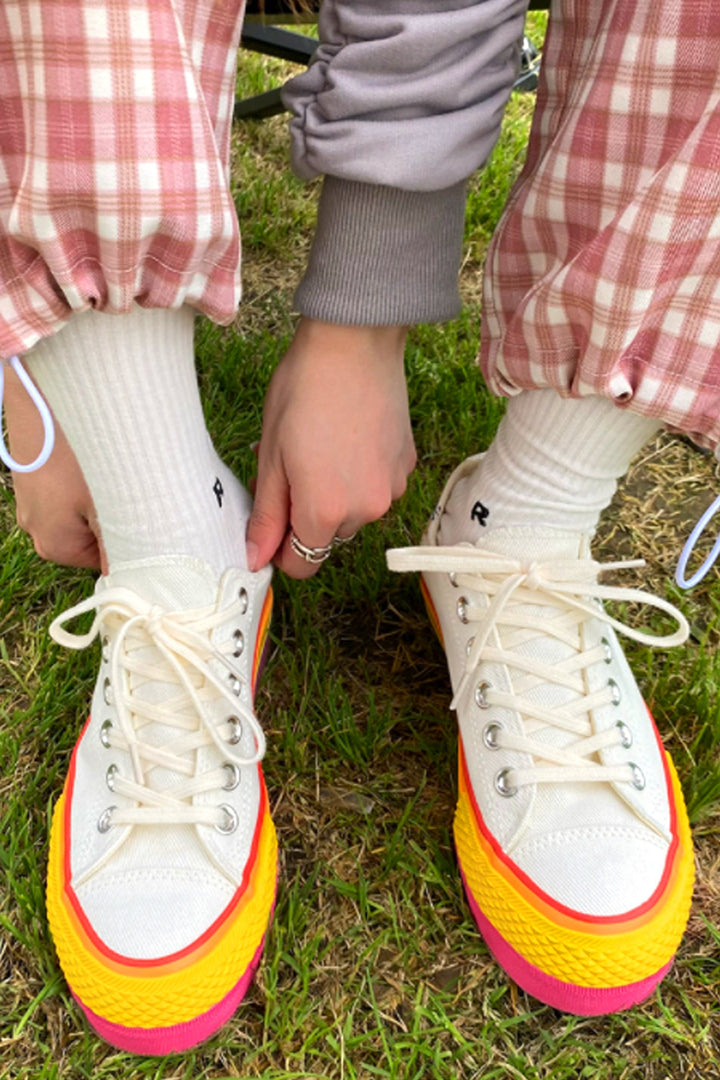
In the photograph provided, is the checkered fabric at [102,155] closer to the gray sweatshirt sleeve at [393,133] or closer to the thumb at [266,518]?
the gray sweatshirt sleeve at [393,133]

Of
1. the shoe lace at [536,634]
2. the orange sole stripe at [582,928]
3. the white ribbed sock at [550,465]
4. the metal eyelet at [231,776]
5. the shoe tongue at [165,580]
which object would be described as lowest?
the orange sole stripe at [582,928]

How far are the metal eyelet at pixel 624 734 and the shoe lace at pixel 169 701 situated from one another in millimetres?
295

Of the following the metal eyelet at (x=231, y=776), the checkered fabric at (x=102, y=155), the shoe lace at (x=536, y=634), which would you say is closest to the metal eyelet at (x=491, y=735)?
the shoe lace at (x=536, y=634)

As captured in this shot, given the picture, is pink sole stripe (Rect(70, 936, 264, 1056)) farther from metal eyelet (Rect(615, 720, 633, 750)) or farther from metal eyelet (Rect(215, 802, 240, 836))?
metal eyelet (Rect(615, 720, 633, 750))

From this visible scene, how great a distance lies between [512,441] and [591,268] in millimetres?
204

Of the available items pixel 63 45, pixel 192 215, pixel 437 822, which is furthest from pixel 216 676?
pixel 63 45

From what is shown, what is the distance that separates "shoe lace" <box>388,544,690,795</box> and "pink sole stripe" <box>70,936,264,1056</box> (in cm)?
28

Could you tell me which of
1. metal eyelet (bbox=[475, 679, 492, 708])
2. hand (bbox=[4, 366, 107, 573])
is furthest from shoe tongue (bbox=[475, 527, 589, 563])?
hand (bbox=[4, 366, 107, 573])

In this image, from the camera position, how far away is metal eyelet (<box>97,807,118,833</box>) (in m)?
0.74

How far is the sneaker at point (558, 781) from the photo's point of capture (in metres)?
0.70

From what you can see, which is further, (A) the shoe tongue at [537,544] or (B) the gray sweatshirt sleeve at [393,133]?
(A) the shoe tongue at [537,544]

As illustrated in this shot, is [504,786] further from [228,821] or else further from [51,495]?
[51,495]

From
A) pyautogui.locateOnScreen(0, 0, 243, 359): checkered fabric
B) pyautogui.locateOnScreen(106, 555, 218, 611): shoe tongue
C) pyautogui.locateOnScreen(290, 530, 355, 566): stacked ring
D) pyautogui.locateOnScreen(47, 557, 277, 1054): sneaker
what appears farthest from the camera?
pyautogui.locateOnScreen(290, 530, 355, 566): stacked ring

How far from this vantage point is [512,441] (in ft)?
2.71
